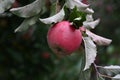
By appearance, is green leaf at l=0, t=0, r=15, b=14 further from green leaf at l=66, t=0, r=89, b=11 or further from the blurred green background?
the blurred green background

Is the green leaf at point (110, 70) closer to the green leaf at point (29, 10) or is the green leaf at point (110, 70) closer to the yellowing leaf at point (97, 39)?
the yellowing leaf at point (97, 39)

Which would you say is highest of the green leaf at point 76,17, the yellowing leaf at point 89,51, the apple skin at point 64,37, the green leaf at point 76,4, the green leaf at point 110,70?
the green leaf at point 76,4

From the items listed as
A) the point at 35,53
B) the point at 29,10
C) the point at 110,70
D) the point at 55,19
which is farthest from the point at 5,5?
the point at 35,53

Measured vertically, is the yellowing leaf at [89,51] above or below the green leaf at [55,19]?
below

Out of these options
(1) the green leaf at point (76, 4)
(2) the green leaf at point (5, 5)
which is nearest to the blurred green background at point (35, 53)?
(2) the green leaf at point (5, 5)

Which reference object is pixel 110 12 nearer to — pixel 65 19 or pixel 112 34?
pixel 112 34

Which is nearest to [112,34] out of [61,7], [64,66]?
[64,66]
